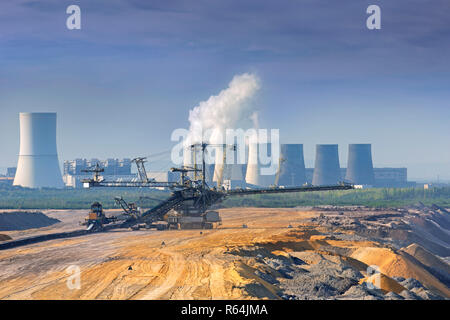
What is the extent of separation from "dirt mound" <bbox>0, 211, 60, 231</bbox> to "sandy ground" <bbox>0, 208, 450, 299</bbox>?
121 ft

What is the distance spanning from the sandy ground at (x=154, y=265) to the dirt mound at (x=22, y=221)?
121 ft

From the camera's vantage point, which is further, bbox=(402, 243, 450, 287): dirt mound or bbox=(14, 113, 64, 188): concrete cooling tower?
A: bbox=(14, 113, 64, 188): concrete cooling tower

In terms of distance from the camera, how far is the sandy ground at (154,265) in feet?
119

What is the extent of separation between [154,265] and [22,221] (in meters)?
75.9

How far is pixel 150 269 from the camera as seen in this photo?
149ft

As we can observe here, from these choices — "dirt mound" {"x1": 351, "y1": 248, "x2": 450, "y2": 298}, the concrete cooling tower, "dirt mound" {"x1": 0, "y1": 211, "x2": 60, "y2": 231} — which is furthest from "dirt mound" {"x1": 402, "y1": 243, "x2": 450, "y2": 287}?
the concrete cooling tower

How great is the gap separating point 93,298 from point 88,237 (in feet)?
149

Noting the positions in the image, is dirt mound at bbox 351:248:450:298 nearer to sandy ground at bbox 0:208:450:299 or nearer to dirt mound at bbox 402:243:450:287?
sandy ground at bbox 0:208:450:299

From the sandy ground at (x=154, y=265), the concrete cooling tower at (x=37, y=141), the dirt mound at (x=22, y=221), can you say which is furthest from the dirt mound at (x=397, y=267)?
the concrete cooling tower at (x=37, y=141)

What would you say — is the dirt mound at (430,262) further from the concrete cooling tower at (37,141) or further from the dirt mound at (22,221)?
the concrete cooling tower at (37,141)

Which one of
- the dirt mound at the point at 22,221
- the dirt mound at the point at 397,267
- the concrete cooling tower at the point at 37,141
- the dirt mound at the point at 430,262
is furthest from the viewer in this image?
the concrete cooling tower at the point at 37,141

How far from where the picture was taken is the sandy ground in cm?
3612

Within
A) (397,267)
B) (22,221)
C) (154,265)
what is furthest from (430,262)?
(22,221)
